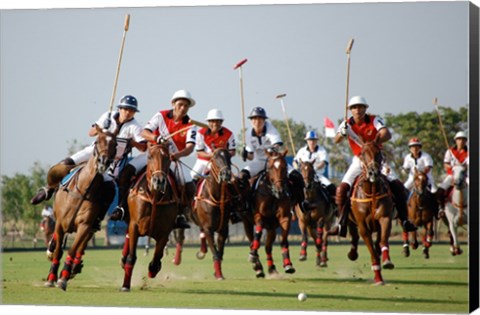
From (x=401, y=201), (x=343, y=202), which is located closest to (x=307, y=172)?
(x=343, y=202)

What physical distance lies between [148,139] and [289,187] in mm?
3548

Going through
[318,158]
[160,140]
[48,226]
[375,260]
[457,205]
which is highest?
[318,158]

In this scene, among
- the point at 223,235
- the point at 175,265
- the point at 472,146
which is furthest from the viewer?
the point at 175,265

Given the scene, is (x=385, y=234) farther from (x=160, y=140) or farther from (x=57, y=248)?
(x=57, y=248)

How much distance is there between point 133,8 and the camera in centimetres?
1573

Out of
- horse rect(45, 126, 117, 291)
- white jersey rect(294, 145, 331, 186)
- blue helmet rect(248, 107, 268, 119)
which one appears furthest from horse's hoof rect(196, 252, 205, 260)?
horse rect(45, 126, 117, 291)

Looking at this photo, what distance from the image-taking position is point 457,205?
2050cm

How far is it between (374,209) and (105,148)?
158 inches

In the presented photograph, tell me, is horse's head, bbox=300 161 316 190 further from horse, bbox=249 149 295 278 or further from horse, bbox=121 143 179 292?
horse, bbox=121 143 179 292

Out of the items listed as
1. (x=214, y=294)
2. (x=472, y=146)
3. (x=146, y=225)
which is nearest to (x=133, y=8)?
(x=146, y=225)

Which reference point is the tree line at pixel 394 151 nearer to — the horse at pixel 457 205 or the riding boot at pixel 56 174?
the horse at pixel 457 205

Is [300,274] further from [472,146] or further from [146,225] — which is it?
[472,146]

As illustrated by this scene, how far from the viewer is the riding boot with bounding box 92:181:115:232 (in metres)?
15.2

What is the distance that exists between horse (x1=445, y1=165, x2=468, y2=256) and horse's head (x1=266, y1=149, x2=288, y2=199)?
2.93m
